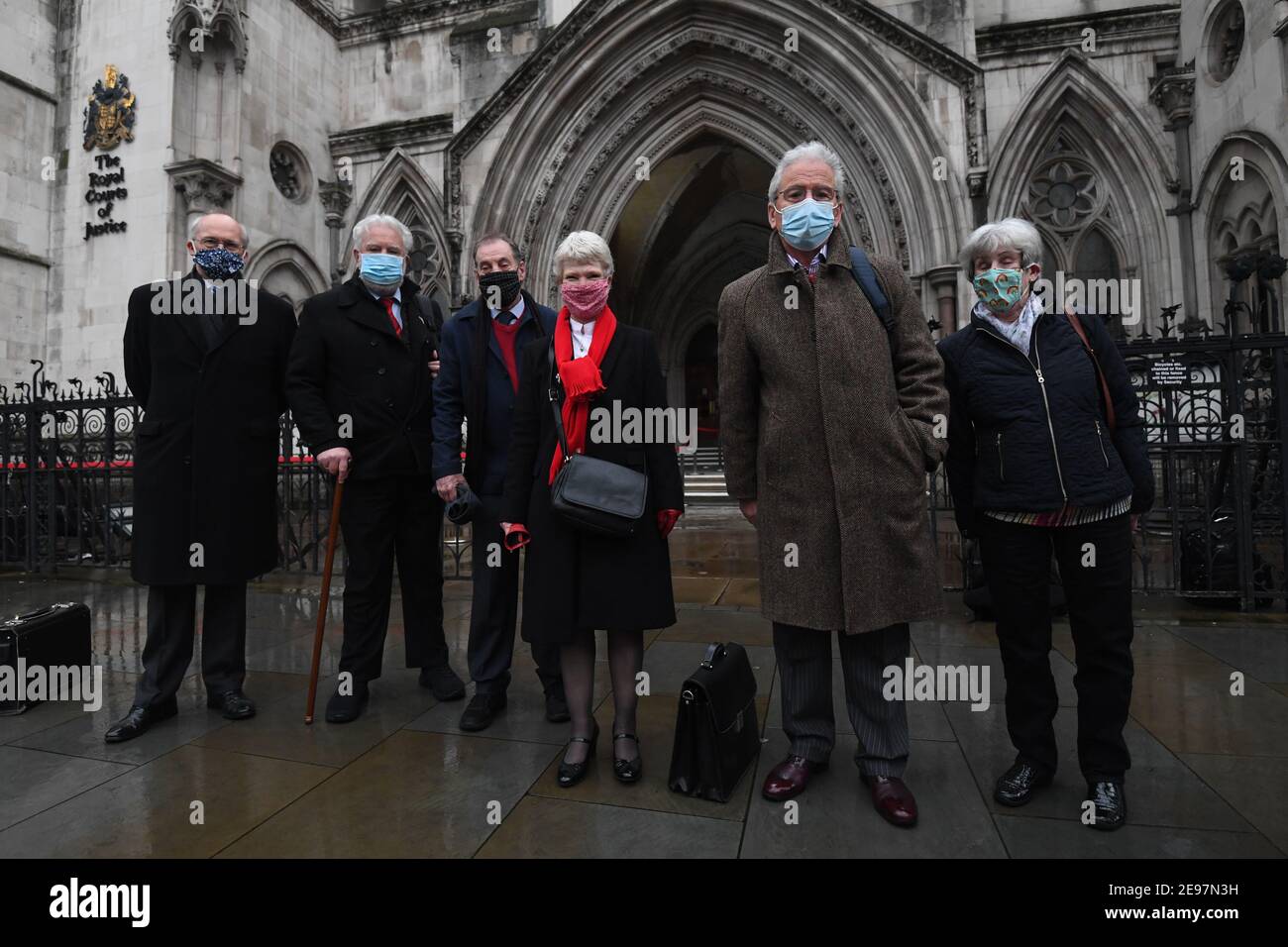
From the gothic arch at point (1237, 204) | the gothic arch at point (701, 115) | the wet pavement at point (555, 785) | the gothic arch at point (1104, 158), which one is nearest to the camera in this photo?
the wet pavement at point (555, 785)

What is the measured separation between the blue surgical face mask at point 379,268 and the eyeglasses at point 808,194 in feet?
6.39

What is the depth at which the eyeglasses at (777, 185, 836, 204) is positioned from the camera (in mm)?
2416

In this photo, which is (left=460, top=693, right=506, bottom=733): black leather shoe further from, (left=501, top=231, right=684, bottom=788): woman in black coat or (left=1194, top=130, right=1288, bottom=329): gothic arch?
(left=1194, top=130, right=1288, bottom=329): gothic arch

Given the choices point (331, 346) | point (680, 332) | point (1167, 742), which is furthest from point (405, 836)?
point (680, 332)

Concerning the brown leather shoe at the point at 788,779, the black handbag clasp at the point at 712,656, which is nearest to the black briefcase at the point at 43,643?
the black handbag clasp at the point at 712,656

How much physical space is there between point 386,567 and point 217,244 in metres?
A: 1.74

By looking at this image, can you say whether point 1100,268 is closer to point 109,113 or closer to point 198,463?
point 198,463

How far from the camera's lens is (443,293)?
1434 centimetres

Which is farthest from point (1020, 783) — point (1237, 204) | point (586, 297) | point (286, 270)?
point (286, 270)

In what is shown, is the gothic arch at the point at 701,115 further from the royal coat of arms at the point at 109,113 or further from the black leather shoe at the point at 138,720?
the black leather shoe at the point at 138,720

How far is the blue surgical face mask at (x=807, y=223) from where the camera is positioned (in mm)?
2393

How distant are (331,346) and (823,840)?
2932mm

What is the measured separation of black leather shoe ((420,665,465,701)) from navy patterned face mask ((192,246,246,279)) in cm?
218
